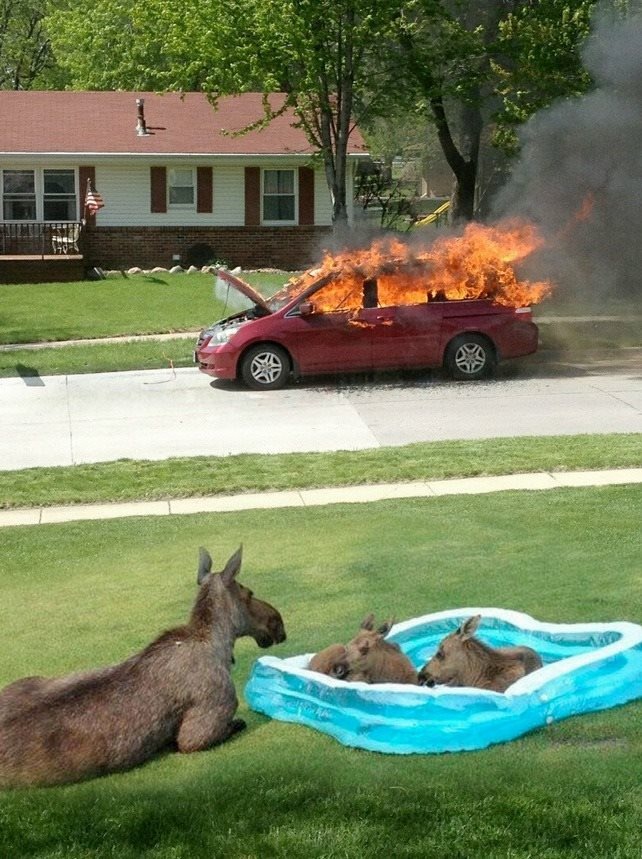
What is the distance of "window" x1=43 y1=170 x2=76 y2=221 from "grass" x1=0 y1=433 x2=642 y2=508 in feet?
75.7

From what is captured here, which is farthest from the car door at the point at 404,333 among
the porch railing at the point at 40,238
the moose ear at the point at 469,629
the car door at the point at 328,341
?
the porch railing at the point at 40,238

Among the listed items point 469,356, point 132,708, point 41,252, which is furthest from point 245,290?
point 41,252

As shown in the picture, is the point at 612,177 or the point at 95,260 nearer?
the point at 612,177

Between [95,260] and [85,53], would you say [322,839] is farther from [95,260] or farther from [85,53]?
[85,53]

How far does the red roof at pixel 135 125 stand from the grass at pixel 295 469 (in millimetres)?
21654

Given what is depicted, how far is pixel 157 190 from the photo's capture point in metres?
37.1

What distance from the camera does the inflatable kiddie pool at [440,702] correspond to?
6.35 metres

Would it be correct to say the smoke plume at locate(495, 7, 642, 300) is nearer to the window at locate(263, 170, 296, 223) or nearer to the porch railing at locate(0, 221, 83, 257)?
the window at locate(263, 170, 296, 223)

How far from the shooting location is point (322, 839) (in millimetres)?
5246

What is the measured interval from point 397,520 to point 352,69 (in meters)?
16.0

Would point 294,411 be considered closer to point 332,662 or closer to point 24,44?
point 332,662

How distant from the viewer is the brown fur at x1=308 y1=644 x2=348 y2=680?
6.95 metres

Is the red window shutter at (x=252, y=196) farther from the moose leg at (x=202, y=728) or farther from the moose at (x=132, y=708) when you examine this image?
the moose leg at (x=202, y=728)

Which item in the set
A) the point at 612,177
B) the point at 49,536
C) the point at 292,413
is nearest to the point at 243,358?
the point at 292,413
